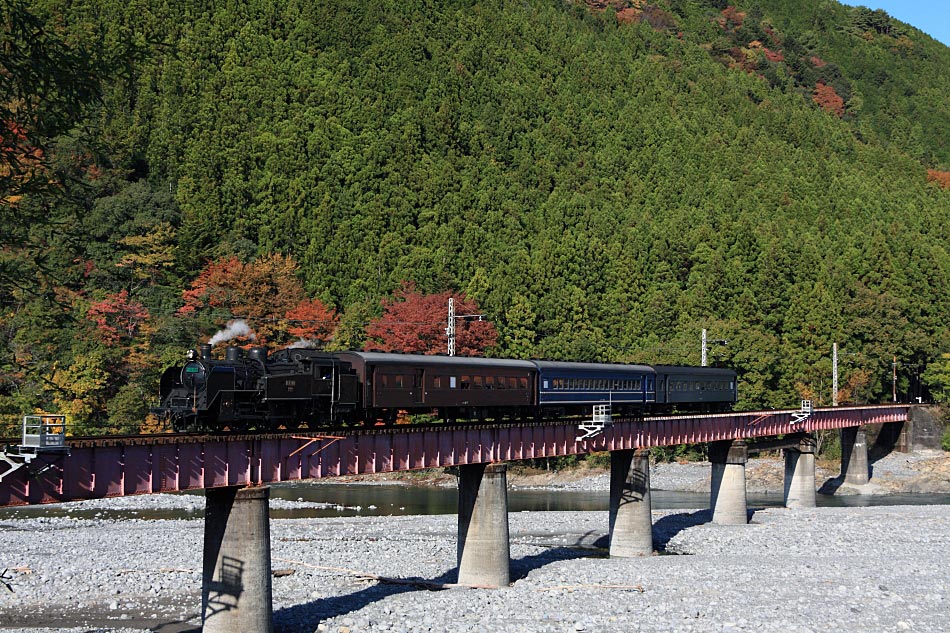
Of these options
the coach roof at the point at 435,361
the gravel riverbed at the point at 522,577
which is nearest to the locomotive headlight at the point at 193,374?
the coach roof at the point at 435,361

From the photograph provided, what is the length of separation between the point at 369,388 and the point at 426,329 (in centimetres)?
5915

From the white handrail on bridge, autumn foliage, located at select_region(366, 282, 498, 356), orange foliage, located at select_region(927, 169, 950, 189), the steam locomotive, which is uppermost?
orange foliage, located at select_region(927, 169, 950, 189)

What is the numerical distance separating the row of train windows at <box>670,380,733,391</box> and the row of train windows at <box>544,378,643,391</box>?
5.18 metres

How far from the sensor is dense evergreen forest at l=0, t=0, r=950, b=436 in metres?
102

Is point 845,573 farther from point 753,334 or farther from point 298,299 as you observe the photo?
point 298,299

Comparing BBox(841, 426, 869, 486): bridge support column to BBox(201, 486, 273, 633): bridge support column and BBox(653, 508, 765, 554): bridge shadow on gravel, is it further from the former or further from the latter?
BBox(201, 486, 273, 633): bridge support column

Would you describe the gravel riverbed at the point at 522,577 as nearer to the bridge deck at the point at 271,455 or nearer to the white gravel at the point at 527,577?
the white gravel at the point at 527,577

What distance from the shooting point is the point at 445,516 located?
71.6m

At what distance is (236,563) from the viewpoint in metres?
31.0

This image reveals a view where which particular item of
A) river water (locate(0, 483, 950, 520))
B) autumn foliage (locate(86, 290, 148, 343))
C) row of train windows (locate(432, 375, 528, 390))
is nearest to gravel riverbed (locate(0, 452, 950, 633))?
river water (locate(0, 483, 950, 520))

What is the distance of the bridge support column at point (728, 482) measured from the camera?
65.9m

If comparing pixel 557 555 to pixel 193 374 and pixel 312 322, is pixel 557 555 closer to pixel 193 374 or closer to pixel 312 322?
pixel 193 374

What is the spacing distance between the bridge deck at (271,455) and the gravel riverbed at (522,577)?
5.10 m

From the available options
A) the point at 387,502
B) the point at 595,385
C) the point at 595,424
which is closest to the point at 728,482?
the point at 595,385
